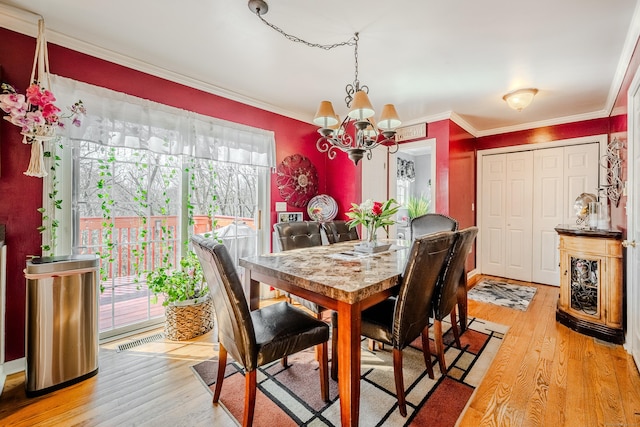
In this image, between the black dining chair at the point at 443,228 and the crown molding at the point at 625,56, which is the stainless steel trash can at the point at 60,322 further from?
the crown molding at the point at 625,56

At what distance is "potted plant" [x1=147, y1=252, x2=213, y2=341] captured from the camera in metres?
2.45

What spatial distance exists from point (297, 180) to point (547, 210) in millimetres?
3679

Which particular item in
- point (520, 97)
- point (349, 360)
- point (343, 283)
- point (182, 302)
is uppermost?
point (520, 97)

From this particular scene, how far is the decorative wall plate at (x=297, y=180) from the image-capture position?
369 cm

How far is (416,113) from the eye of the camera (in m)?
3.73

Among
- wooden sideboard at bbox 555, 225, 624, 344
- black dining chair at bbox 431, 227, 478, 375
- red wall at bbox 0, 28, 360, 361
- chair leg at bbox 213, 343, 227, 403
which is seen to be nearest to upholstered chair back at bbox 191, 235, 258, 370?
chair leg at bbox 213, 343, 227, 403

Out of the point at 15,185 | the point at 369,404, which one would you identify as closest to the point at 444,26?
the point at 369,404

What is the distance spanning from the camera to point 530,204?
427cm

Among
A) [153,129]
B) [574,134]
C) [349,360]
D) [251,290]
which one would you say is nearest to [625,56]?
[574,134]

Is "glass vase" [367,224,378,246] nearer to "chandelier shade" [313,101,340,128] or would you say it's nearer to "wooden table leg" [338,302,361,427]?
"chandelier shade" [313,101,340,128]

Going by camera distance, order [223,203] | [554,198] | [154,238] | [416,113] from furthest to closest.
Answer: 1. [554,198]
2. [416,113]
3. [223,203]
4. [154,238]

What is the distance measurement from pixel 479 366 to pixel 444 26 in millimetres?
2439

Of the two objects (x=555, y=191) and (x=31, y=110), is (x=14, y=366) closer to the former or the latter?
(x=31, y=110)

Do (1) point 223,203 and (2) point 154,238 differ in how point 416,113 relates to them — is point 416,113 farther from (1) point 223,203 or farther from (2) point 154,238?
(2) point 154,238
